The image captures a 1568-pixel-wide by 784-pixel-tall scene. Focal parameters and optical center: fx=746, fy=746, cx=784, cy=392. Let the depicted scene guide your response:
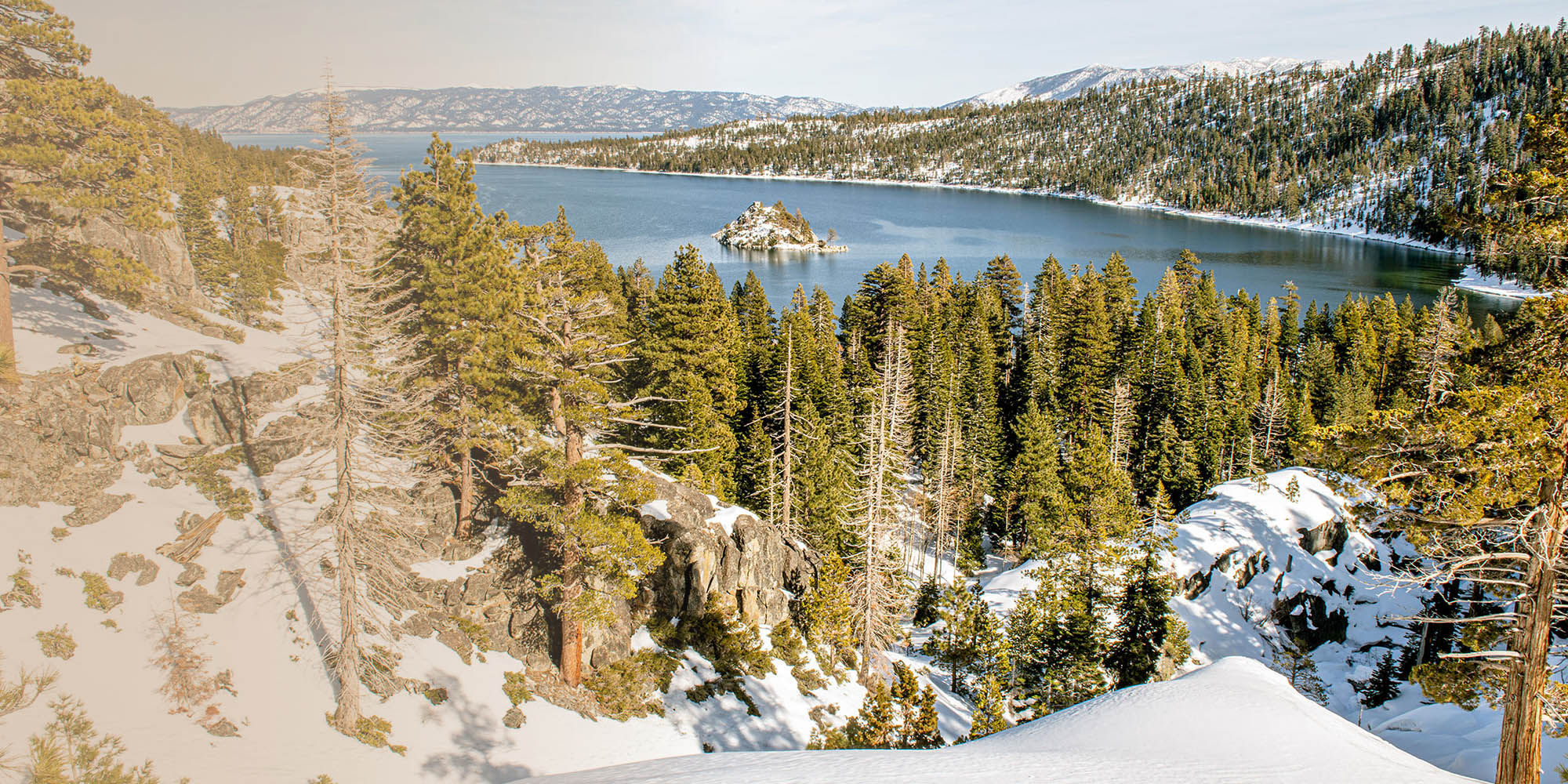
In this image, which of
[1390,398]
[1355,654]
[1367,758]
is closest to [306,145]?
[1367,758]

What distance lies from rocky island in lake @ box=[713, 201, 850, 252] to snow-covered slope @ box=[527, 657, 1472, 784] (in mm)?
121166

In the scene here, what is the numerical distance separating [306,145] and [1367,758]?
2059cm

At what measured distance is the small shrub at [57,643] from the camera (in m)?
15.5

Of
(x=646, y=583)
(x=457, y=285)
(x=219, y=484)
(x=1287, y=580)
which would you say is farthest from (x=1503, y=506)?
(x=1287, y=580)

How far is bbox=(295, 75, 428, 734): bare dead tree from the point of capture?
593 inches

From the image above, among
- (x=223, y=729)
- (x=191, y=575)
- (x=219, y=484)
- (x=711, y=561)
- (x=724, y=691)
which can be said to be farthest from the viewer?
(x=711, y=561)

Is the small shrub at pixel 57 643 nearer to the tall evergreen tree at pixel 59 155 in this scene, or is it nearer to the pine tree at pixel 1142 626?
the tall evergreen tree at pixel 59 155

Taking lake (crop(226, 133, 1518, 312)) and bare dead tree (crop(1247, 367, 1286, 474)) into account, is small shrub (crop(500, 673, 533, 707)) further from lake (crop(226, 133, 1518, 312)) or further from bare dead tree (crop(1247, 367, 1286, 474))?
lake (crop(226, 133, 1518, 312))

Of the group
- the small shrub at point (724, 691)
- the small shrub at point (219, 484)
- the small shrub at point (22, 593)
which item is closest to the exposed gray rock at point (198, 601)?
the small shrub at point (22, 593)

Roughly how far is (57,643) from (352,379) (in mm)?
7996

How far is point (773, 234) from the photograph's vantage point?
136375 mm

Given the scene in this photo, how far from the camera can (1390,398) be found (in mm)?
57844

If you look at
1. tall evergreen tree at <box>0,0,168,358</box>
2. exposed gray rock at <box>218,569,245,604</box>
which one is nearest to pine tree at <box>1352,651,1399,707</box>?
exposed gray rock at <box>218,569,245,604</box>

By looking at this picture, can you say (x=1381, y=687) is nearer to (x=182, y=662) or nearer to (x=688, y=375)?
(x=688, y=375)
